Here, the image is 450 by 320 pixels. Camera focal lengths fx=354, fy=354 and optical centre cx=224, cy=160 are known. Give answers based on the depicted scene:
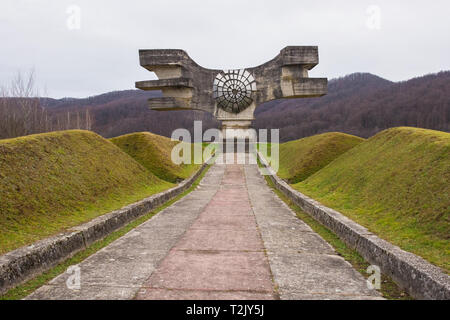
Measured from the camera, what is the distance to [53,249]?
502cm

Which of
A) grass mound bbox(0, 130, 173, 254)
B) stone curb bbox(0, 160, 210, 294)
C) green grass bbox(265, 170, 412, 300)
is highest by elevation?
grass mound bbox(0, 130, 173, 254)

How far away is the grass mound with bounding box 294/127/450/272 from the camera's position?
529 cm

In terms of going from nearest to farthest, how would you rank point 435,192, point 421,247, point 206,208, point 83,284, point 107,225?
point 83,284 → point 421,247 → point 435,192 → point 107,225 → point 206,208

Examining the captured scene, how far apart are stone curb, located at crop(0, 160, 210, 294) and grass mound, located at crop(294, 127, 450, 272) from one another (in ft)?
15.8

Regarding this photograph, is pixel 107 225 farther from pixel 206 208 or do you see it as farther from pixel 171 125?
pixel 171 125

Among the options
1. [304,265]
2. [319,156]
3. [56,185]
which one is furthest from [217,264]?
[319,156]

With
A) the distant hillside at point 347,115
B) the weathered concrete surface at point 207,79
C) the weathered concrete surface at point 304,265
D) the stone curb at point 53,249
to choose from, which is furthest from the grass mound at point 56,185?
the distant hillside at point 347,115

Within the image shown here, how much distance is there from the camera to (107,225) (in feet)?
22.4

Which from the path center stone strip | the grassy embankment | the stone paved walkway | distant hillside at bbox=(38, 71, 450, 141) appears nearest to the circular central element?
the grassy embankment

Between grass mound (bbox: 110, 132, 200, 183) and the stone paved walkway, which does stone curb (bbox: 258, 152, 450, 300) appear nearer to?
the stone paved walkway

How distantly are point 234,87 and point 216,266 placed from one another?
934 inches

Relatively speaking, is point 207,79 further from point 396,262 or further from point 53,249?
point 396,262
